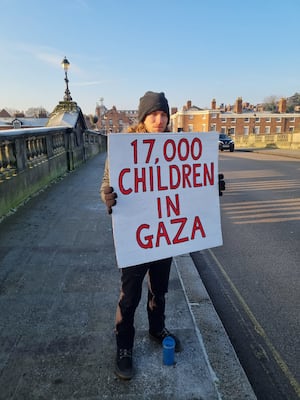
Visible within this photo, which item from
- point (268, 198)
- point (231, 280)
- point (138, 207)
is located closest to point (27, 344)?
point (138, 207)

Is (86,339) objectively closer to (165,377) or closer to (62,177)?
(165,377)

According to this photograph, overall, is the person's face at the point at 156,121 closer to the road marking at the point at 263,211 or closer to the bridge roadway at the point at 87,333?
the bridge roadway at the point at 87,333

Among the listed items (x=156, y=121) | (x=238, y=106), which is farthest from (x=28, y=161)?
(x=238, y=106)

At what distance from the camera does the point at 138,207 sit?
2.15 metres

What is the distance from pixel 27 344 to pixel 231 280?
248 centimetres

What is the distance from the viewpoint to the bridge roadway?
2.02 metres

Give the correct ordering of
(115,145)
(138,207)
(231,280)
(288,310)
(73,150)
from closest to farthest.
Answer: (115,145)
(138,207)
(288,310)
(231,280)
(73,150)

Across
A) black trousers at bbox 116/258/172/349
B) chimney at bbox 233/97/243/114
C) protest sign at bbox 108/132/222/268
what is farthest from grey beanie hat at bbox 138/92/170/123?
chimney at bbox 233/97/243/114

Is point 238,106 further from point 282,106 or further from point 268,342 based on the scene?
point 268,342

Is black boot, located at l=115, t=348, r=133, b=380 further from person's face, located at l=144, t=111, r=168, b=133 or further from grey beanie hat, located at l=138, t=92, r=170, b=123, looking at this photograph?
grey beanie hat, located at l=138, t=92, r=170, b=123

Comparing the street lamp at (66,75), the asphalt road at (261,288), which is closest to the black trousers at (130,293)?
the asphalt road at (261,288)

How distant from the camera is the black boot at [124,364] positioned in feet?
6.81

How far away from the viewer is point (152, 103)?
2133mm

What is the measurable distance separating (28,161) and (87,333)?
5867mm
